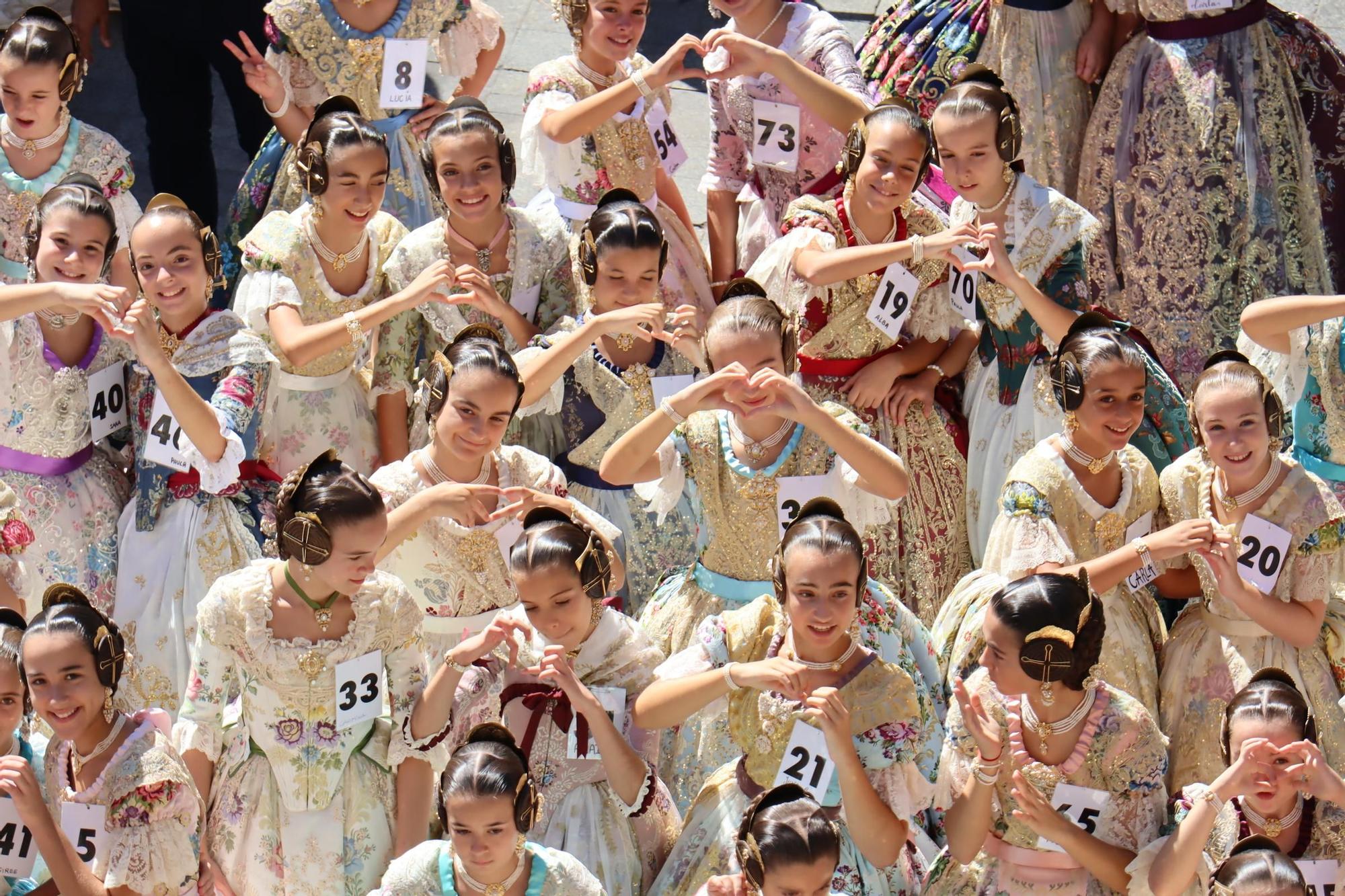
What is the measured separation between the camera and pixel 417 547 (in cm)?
535

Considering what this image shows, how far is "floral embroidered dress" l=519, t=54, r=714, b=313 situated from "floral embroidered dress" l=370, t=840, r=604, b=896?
7.71 ft

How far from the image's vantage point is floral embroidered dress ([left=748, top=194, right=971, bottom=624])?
590 centimetres

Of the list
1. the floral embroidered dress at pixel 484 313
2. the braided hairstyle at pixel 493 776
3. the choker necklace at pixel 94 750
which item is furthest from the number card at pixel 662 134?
the choker necklace at pixel 94 750

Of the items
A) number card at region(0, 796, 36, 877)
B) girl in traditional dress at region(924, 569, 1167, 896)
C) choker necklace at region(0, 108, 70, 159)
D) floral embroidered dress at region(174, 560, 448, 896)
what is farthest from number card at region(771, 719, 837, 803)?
choker necklace at region(0, 108, 70, 159)

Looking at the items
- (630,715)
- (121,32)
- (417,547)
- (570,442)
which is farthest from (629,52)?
(121,32)

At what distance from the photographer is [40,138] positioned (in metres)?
6.41

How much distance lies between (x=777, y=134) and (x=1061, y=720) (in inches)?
93.7

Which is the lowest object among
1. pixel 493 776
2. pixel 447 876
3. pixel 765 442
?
pixel 447 876

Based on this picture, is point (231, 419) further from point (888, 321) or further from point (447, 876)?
point (888, 321)

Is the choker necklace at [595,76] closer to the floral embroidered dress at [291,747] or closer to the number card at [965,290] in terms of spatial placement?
the number card at [965,290]

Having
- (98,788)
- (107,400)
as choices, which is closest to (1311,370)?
(107,400)

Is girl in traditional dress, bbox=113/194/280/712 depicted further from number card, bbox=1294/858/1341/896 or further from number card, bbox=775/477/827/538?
number card, bbox=1294/858/1341/896

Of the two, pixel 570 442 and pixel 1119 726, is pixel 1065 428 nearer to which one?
pixel 1119 726

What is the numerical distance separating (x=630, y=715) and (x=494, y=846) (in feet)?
1.91
